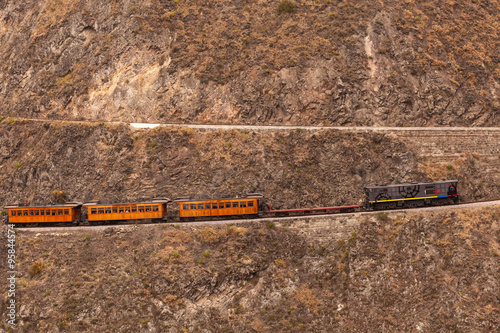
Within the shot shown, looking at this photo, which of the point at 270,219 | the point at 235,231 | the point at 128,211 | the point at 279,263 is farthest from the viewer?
the point at 128,211

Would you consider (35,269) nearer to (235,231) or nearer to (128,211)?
(128,211)

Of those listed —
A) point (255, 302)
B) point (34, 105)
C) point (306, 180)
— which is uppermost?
point (34, 105)

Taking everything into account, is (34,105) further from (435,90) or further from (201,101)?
(435,90)

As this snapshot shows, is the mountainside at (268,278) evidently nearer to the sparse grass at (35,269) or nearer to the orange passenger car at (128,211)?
the sparse grass at (35,269)

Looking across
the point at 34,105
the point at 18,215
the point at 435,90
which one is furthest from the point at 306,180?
the point at 34,105

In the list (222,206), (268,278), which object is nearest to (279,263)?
(268,278)

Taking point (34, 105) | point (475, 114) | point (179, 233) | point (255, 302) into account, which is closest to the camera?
point (255, 302)

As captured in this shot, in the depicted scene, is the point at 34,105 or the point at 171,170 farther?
the point at 34,105

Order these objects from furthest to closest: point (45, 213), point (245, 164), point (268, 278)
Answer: point (245, 164), point (45, 213), point (268, 278)

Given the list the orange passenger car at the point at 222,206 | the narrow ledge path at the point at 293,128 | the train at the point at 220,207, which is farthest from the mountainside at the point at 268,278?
the narrow ledge path at the point at 293,128
